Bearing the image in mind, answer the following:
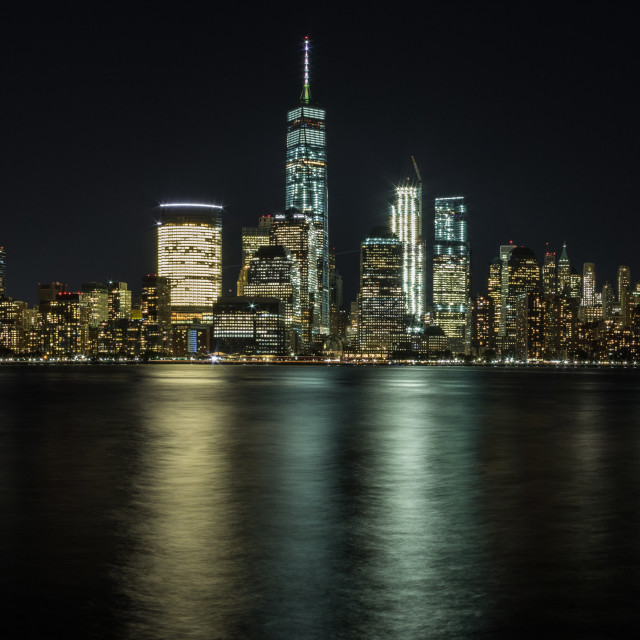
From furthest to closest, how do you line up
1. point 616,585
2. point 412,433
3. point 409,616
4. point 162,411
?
point 162,411 → point 412,433 → point 616,585 → point 409,616

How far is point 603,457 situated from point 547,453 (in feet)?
7.51

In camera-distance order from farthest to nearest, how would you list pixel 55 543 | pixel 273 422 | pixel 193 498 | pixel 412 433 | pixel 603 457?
1. pixel 273 422
2. pixel 412 433
3. pixel 603 457
4. pixel 193 498
5. pixel 55 543

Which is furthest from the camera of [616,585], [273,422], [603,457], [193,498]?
[273,422]

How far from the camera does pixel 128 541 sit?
15406 mm

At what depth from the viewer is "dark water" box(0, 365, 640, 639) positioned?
10578 mm

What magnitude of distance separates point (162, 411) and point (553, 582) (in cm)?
4939

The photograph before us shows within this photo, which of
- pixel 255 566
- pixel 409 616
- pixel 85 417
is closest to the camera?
pixel 409 616

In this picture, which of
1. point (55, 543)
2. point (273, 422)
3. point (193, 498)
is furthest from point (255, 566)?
point (273, 422)

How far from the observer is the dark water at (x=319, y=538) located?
10.6 m

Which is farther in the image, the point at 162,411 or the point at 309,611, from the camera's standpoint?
the point at 162,411

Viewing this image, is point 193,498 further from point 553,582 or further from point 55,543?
point 553,582

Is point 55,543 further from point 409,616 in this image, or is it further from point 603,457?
point 603,457

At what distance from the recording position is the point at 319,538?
1584 cm

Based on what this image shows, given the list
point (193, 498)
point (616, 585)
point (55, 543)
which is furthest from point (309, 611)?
point (193, 498)
